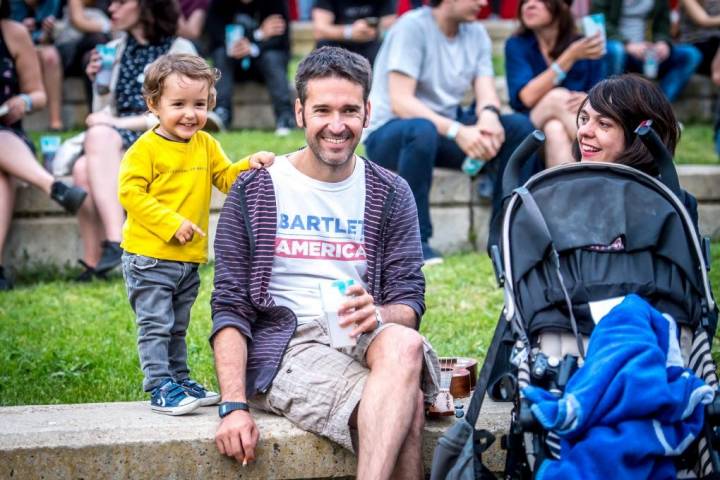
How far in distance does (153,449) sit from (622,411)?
151 centimetres

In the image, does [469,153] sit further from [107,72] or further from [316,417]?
[316,417]

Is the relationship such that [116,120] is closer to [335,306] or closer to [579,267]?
[335,306]

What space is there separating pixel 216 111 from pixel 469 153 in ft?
8.53

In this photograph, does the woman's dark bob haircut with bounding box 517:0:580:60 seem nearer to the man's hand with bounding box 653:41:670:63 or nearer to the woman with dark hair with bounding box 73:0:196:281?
the man's hand with bounding box 653:41:670:63

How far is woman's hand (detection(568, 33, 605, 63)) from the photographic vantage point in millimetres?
6480

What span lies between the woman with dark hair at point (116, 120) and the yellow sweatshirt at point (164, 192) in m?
2.22

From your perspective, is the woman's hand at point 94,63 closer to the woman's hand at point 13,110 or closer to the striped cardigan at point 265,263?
the woman's hand at point 13,110

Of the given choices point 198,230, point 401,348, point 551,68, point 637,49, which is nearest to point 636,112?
point 401,348

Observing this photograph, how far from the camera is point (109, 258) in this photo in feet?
19.6

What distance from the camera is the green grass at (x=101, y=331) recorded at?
4.44 m

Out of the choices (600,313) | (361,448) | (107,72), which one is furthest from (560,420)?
(107,72)

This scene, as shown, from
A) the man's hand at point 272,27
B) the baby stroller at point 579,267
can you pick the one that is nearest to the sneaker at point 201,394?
the baby stroller at point 579,267

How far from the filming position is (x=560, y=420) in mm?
2914

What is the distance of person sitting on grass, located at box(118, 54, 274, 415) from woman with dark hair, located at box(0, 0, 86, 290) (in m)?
2.32
